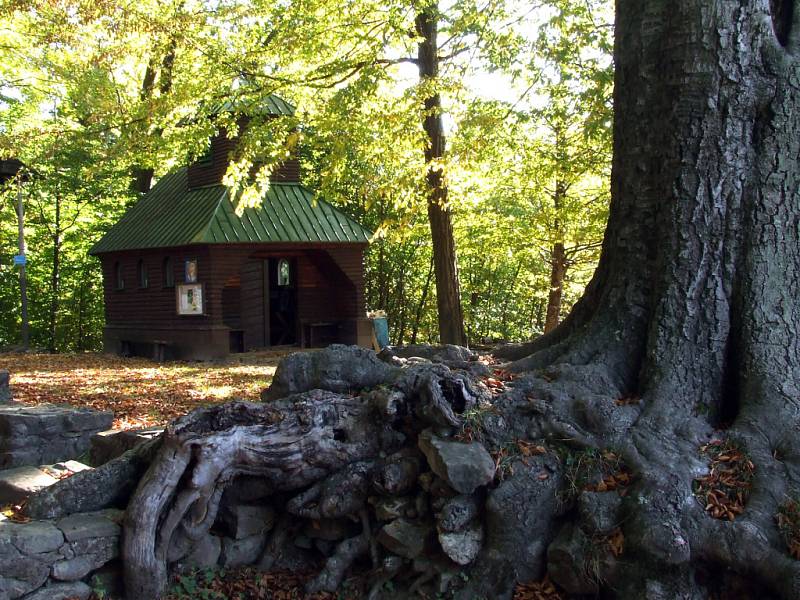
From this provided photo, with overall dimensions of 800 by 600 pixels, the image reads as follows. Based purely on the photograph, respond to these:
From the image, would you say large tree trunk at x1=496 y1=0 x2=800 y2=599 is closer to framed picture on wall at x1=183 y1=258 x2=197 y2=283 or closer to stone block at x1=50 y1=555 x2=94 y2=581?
stone block at x1=50 y1=555 x2=94 y2=581

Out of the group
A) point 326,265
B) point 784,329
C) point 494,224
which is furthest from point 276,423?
point 494,224

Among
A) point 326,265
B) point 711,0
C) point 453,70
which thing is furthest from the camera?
point 326,265

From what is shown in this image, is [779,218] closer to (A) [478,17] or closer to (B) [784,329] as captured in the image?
(B) [784,329]

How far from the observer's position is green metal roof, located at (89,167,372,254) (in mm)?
17812

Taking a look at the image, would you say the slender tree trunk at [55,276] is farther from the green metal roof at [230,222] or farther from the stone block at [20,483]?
the stone block at [20,483]

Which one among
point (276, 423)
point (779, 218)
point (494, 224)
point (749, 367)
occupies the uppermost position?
point (494, 224)

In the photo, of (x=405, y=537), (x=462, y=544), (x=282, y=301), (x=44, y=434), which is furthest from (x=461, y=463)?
(x=282, y=301)

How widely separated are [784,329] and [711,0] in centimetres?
238

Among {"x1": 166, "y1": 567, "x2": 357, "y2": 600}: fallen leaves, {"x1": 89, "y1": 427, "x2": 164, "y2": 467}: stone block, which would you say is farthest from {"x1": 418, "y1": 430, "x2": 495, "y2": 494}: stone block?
{"x1": 89, "y1": 427, "x2": 164, "y2": 467}: stone block

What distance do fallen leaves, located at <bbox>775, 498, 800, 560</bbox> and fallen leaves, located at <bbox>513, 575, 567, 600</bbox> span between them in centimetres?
124

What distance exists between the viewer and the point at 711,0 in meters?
5.37

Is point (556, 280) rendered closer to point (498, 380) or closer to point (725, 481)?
point (498, 380)

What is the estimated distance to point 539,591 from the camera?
4.44 meters

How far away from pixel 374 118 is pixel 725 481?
972 centimetres
